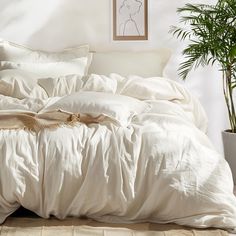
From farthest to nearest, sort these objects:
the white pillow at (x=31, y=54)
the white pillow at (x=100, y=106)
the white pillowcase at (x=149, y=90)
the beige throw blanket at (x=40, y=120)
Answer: the white pillow at (x=31, y=54) < the white pillowcase at (x=149, y=90) < the white pillow at (x=100, y=106) < the beige throw blanket at (x=40, y=120)

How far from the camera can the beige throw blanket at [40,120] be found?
279 centimetres

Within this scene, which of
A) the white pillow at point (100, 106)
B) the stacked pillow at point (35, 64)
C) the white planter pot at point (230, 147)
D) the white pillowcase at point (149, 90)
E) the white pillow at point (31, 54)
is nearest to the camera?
the white pillow at point (100, 106)

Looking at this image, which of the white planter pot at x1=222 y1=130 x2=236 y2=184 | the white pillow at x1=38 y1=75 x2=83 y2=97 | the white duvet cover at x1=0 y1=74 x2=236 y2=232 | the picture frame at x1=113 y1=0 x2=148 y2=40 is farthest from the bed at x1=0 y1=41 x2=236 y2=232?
the picture frame at x1=113 y1=0 x2=148 y2=40

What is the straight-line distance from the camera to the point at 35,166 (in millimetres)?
2611

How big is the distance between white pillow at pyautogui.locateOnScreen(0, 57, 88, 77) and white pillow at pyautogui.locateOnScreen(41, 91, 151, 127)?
4.18 ft

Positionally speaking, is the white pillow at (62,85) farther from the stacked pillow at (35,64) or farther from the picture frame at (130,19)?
the picture frame at (130,19)

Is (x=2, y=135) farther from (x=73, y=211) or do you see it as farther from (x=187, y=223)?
(x=187, y=223)

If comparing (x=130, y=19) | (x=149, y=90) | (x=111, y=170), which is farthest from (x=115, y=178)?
(x=130, y=19)

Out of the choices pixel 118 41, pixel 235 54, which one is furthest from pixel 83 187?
pixel 118 41

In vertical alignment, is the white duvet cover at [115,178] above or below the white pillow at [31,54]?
below

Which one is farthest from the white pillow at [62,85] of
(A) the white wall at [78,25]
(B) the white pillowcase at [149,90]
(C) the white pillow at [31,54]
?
(A) the white wall at [78,25]

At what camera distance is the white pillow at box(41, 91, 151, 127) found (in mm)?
2906

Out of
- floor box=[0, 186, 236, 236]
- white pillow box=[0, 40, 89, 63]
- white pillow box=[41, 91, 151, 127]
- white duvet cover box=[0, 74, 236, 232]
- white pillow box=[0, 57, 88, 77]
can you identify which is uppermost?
white pillow box=[0, 40, 89, 63]

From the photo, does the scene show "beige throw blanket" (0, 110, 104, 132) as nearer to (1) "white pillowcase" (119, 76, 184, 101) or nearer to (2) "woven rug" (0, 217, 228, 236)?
(2) "woven rug" (0, 217, 228, 236)
